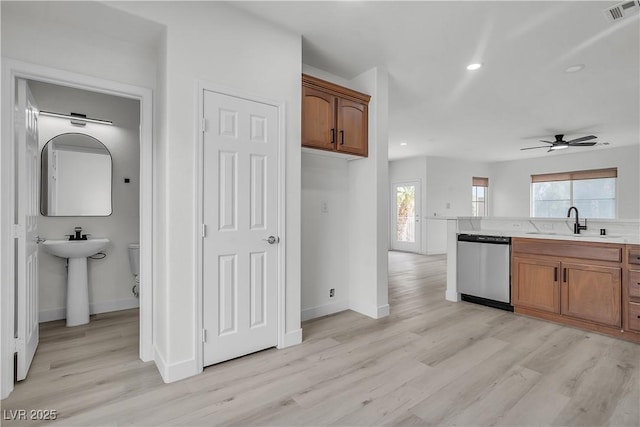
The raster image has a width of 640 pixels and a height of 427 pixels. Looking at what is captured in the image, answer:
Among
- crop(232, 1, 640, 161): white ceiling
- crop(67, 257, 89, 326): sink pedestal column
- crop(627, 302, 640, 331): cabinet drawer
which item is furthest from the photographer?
crop(67, 257, 89, 326): sink pedestal column

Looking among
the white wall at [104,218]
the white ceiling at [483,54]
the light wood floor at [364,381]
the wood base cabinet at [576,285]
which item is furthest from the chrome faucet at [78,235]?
the wood base cabinet at [576,285]

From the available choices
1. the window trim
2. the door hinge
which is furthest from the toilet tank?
the window trim

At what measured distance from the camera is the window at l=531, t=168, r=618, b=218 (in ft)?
24.7

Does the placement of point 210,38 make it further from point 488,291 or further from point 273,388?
point 488,291

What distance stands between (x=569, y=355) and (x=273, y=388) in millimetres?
2357

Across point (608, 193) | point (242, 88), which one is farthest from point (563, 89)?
point (608, 193)

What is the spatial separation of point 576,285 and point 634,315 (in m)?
0.46

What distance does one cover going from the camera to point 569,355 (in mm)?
2559

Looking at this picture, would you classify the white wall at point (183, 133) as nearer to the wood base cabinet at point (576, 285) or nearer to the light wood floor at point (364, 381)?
the light wood floor at point (364, 381)

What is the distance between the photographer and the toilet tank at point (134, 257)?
368 cm

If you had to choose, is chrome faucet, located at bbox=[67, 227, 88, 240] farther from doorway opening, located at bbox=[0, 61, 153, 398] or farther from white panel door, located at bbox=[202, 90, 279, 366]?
white panel door, located at bbox=[202, 90, 279, 366]

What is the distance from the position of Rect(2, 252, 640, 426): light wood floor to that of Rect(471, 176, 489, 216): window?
22.9ft

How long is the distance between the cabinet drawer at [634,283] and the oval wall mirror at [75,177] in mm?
5355

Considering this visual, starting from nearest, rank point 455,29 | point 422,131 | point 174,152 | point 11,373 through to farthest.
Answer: point 11,373 < point 174,152 < point 455,29 < point 422,131
